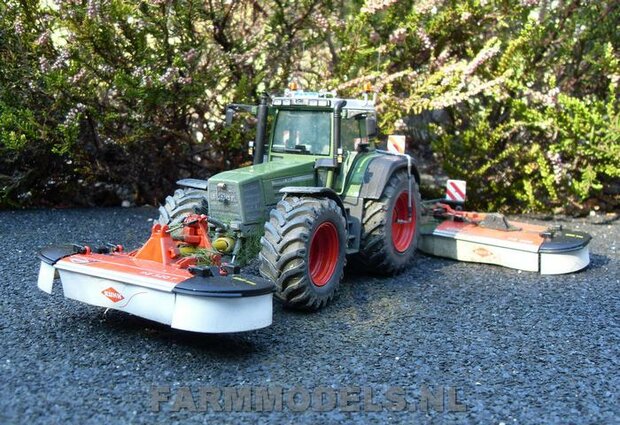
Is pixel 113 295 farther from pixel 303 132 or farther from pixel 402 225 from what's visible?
pixel 402 225

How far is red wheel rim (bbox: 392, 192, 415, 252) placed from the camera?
24.1 ft

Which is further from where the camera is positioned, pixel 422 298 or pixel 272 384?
pixel 422 298

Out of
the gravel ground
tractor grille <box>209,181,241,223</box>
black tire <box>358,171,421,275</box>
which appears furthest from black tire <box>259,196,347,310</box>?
black tire <box>358,171,421,275</box>

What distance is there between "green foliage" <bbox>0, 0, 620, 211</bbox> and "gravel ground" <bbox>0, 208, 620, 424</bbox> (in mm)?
3211

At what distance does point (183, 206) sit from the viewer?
6262mm

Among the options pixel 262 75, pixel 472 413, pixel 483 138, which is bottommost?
pixel 472 413

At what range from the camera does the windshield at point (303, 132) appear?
6656 mm

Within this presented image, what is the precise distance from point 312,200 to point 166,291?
5.46 ft

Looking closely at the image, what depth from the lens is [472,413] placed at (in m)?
4.02

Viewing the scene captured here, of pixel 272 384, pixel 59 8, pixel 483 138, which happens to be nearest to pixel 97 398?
pixel 272 384

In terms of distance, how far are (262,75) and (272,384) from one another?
623cm

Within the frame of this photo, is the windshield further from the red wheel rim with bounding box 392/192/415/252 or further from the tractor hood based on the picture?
the red wheel rim with bounding box 392/192/415/252

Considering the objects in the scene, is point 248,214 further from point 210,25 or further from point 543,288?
point 210,25

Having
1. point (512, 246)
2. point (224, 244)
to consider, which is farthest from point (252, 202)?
point (512, 246)
